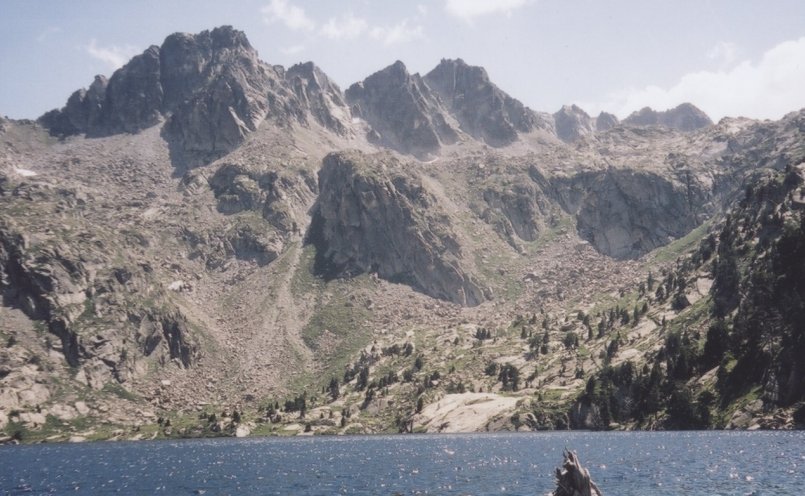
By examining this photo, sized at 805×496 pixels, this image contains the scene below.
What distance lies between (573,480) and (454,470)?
66082mm

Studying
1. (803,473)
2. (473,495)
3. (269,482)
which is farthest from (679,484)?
(269,482)

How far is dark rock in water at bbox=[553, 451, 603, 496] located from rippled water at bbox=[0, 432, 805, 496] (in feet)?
92.4

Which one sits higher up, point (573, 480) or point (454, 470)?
point (573, 480)

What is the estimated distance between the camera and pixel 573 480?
1895 inches

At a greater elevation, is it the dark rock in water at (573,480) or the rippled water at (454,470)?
the dark rock in water at (573,480)

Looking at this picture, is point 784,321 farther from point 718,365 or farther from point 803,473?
point 803,473

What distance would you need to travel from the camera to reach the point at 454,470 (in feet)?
364

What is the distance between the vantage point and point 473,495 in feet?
257

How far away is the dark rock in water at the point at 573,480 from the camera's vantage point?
4753 cm

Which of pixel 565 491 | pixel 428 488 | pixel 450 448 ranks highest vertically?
pixel 565 491

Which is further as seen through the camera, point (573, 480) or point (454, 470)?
point (454, 470)

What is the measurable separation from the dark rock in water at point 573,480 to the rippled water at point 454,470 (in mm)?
28163

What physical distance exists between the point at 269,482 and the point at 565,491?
65317 millimetres

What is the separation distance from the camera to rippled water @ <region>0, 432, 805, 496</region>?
268 feet
